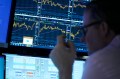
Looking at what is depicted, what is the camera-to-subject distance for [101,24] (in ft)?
4.25

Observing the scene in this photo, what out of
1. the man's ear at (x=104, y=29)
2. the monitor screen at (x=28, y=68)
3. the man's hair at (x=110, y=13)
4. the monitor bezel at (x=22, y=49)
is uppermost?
the man's hair at (x=110, y=13)

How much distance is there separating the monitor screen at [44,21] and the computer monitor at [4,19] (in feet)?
0.18

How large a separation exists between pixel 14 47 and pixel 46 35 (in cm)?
20

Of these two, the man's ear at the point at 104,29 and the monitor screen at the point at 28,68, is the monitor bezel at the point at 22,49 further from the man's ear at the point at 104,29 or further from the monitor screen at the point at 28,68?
the man's ear at the point at 104,29

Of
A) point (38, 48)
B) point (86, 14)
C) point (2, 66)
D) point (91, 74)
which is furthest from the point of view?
point (38, 48)

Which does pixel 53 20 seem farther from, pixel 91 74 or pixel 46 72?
pixel 91 74

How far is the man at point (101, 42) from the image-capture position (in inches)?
48.3

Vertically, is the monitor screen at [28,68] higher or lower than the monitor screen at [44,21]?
lower

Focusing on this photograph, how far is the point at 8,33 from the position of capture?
74.7 inches

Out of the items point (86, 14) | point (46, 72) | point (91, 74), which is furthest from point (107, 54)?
point (46, 72)

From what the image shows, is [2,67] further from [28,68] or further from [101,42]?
[101,42]

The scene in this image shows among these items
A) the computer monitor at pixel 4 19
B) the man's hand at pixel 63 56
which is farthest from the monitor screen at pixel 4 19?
the man's hand at pixel 63 56

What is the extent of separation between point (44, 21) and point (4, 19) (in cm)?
24

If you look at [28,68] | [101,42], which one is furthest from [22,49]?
[101,42]
